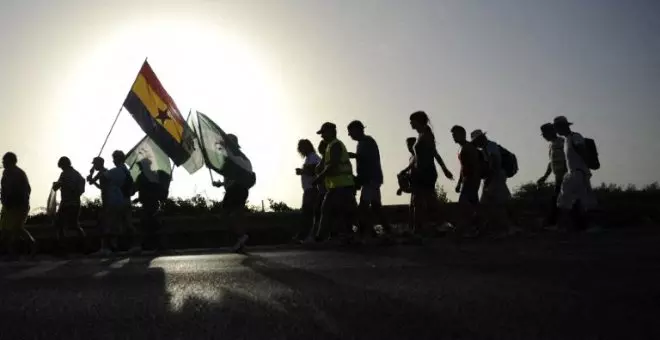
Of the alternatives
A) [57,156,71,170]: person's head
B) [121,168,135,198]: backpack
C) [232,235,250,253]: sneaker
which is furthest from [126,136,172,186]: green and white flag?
[232,235,250,253]: sneaker

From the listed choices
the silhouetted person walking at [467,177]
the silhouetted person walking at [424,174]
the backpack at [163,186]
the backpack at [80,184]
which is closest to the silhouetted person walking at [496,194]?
the silhouetted person walking at [467,177]

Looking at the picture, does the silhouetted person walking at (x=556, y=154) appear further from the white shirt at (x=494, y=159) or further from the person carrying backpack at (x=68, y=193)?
the person carrying backpack at (x=68, y=193)

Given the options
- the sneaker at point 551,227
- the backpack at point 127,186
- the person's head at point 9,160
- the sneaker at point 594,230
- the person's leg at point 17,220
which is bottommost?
the sneaker at point 594,230

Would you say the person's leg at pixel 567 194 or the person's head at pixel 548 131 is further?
the person's head at pixel 548 131

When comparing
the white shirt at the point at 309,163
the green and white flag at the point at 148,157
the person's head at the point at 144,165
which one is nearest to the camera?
the white shirt at the point at 309,163

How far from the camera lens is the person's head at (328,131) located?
12031 mm

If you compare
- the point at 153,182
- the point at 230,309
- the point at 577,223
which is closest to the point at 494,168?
the point at 577,223

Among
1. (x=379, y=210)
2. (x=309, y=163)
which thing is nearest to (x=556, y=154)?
(x=379, y=210)

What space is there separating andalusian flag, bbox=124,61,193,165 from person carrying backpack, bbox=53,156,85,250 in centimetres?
282

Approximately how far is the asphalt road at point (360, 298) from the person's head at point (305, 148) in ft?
17.1

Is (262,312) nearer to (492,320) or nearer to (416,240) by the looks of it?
(492,320)

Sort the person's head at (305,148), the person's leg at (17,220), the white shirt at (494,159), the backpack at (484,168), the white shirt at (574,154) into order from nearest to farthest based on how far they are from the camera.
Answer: the white shirt at (574,154)
the backpack at (484,168)
the white shirt at (494,159)
the person's leg at (17,220)
the person's head at (305,148)

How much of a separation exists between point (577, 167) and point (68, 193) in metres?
8.09

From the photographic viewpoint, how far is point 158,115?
1794 centimetres
